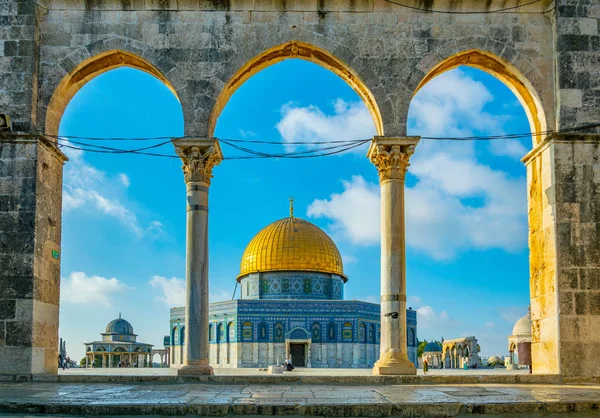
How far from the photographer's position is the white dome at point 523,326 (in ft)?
137

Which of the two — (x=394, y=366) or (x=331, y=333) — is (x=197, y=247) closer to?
(x=394, y=366)

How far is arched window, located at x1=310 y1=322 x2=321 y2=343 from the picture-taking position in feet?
155

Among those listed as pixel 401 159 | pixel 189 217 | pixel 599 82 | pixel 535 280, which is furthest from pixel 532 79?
pixel 189 217

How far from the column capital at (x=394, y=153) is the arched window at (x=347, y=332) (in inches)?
1337

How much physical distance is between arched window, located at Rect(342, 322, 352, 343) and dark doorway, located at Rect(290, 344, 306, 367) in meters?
2.55

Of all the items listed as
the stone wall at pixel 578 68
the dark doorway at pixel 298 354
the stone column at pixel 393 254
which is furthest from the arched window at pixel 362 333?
the stone wall at pixel 578 68

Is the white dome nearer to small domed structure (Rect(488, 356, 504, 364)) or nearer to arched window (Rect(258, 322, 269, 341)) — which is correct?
small domed structure (Rect(488, 356, 504, 364))

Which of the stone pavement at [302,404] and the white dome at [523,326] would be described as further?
the white dome at [523,326]

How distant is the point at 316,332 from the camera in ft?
155

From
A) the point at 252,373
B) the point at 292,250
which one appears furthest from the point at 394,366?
the point at 292,250

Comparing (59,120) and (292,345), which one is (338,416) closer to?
(59,120)

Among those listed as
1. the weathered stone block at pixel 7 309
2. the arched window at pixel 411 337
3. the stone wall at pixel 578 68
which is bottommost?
the arched window at pixel 411 337

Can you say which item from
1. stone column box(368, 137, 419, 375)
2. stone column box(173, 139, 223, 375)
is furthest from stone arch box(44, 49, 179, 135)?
stone column box(368, 137, 419, 375)

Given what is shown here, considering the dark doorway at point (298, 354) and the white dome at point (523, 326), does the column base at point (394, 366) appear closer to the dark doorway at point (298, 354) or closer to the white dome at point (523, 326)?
the white dome at point (523, 326)
